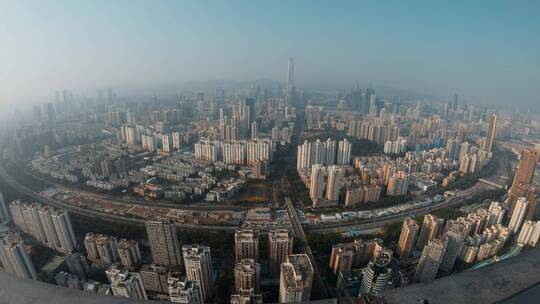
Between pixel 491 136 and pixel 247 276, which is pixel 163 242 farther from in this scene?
pixel 491 136

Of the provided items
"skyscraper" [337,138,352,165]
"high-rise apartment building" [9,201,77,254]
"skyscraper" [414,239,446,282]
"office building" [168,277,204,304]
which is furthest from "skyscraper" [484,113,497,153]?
"high-rise apartment building" [9,201,77,254]

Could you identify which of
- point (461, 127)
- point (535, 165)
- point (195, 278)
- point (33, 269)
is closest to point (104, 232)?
point (33, 269)

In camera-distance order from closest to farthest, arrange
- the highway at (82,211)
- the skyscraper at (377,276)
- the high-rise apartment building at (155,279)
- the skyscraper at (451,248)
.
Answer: the skyscraper at (377,276) < the high-rise apartment building at (155,279) < the skyscraper at (451,248) < the highway at (82,211)

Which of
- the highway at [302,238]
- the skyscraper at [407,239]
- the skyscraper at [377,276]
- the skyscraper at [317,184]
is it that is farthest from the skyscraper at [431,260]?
the skyscraper at [317,184]

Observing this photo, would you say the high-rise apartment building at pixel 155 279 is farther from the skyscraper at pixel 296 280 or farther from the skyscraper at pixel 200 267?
the skyscraper at pixel 296 280

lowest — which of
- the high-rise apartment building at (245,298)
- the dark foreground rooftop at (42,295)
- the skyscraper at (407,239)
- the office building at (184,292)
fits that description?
the skyscraper at (407,239)
